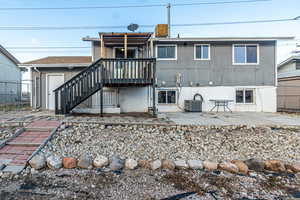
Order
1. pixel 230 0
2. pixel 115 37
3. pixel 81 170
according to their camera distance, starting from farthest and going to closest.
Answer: pixel 230 0
pixel 115 37
pixel 81 170

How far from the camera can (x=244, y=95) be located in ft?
30.4

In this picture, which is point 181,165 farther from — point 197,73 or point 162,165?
point 197,73

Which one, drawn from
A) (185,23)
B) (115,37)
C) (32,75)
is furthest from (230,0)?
(32,75)

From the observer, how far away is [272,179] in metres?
2.95

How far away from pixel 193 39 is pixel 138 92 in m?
4.28

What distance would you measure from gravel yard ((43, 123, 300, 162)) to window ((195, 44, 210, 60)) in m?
5.19

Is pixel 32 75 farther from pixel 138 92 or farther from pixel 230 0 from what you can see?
pixel 230 0

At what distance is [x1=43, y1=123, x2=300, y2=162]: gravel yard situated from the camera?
151 inches

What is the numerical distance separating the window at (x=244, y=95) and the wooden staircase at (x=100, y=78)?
566cm

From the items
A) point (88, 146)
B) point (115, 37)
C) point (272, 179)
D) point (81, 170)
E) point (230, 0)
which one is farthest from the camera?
point (230, 0)

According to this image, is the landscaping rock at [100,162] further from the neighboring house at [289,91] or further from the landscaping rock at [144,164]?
the neighboring house at [289,91]

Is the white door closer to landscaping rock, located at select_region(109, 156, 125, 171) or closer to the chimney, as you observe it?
the chimney

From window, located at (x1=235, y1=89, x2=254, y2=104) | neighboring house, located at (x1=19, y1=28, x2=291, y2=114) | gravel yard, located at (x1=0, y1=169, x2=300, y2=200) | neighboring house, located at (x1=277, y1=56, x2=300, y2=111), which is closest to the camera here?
gravel yard, located at (x1=0, y1=169, x2=300, y2=200)

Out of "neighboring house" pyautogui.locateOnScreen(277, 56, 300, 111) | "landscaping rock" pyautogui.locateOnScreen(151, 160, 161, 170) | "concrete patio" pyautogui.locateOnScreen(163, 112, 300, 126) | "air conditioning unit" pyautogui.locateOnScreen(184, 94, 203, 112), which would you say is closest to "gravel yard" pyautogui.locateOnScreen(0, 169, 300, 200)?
"landscaping rock" pyautogui.locateOnScreen(151, 160, 161, 170)
